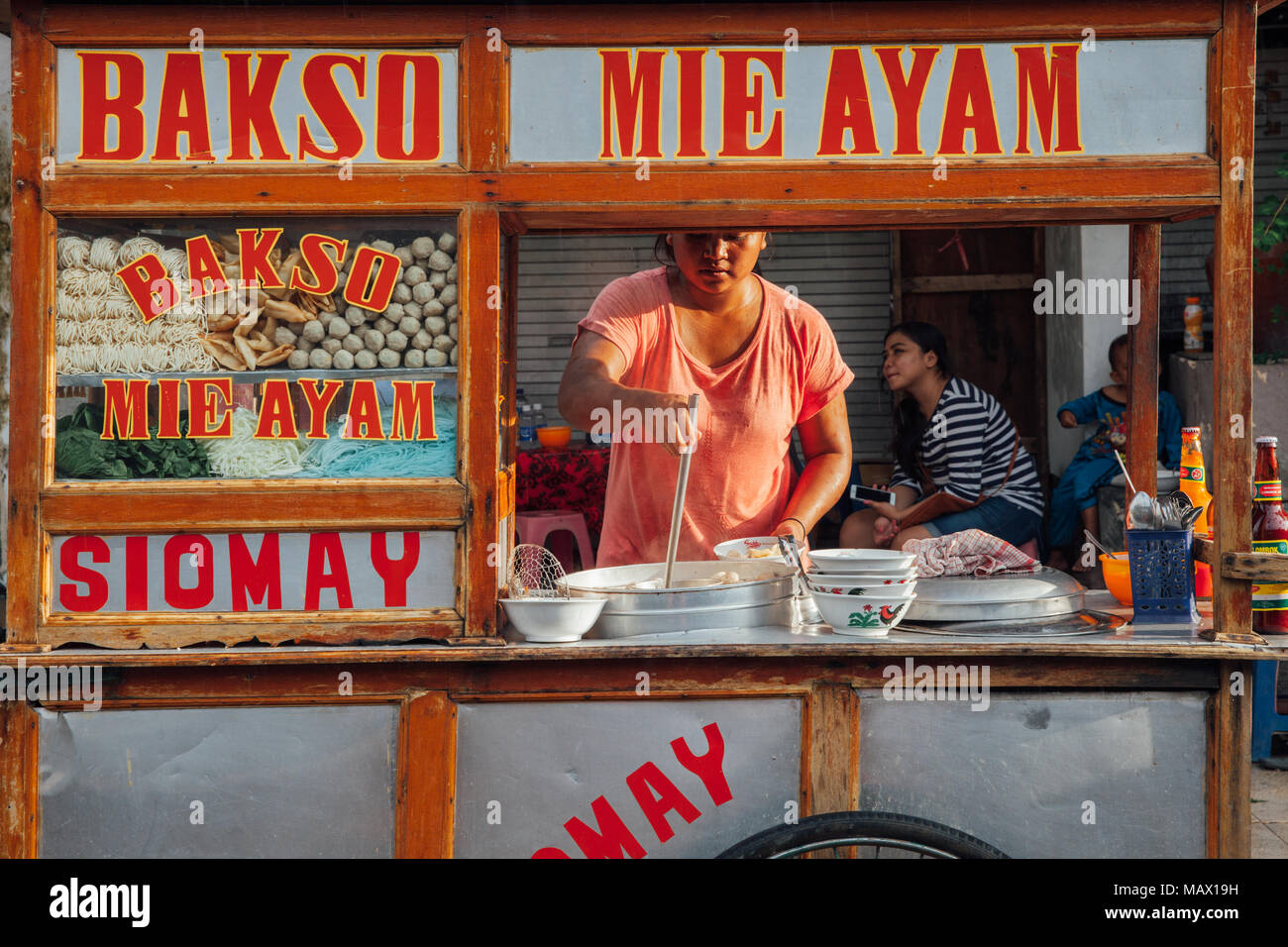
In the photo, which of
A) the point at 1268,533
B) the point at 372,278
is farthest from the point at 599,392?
the point at 1268,533

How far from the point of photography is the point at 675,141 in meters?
2.35

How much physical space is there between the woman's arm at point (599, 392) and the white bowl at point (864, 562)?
0.47 m

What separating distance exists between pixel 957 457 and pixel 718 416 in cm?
168

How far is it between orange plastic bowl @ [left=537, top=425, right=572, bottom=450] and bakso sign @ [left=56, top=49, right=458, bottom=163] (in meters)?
3.78

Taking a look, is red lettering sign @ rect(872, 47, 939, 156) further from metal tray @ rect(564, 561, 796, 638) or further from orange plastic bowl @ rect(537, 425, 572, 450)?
orange plastic bowl @ rect(537, 425, 572, 450)

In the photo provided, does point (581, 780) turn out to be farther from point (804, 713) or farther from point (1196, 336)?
point (1196, 336)

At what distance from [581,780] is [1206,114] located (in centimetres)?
206

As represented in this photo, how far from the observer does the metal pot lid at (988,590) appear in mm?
2541

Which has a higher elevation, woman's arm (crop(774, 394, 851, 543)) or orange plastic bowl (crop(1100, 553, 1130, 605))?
woman's arm (crop(774, 394, 851, 543))

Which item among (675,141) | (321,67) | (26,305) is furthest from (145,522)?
(675,141)

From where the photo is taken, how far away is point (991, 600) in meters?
2.54

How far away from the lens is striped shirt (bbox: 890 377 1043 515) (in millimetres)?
4648

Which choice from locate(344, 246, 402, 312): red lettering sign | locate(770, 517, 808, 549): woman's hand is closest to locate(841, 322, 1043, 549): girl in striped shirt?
locate(770, 517, 808, 549): woman's hand

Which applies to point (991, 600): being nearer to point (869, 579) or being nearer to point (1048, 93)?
point (869, 579)
